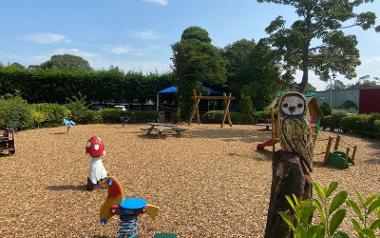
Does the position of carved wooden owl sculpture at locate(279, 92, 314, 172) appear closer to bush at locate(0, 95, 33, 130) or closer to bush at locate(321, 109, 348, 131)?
bush at locate(0, 95, 33, 130)

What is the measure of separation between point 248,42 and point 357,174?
2421 centimetres

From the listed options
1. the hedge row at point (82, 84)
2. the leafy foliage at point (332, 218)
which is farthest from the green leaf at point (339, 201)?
the hedge row at point (82, 84)

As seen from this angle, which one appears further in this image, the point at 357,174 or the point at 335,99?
the point at 335,99

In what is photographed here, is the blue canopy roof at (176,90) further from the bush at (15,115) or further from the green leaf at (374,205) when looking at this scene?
the green leaf at (374,205)

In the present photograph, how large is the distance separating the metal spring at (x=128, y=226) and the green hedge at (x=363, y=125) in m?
14.4

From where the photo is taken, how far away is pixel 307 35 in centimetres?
1714

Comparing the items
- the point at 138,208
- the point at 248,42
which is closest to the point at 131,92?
the point at 248,42

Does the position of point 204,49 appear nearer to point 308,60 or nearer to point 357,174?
point 308,60

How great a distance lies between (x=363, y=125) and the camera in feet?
57.0

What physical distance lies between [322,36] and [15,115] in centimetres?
1390

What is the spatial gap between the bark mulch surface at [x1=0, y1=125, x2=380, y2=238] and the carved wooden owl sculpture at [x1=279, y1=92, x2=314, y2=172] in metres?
1.46

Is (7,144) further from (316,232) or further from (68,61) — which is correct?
(68,61)

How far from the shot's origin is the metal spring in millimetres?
4184

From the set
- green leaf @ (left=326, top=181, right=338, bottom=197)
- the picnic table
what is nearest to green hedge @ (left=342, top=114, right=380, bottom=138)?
the picnic table
